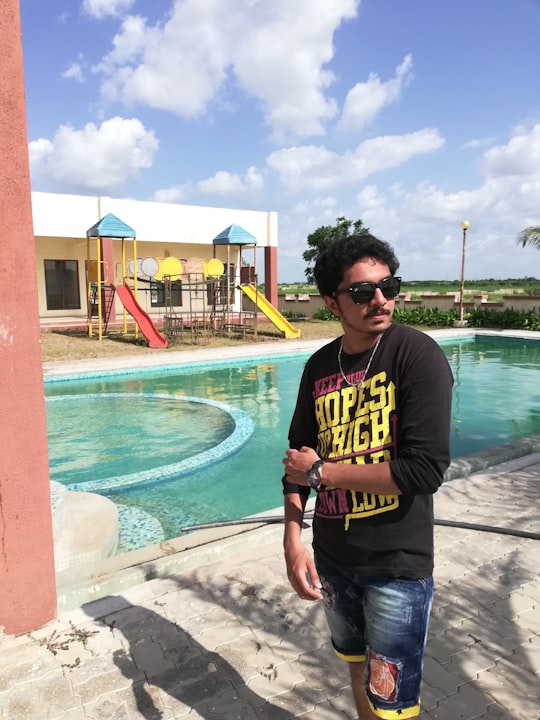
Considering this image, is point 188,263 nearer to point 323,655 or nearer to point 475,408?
point 475,408

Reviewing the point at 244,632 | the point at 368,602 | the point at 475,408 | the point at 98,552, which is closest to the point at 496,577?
the point at 244,632

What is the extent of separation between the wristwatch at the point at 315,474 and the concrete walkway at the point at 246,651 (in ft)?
4.06

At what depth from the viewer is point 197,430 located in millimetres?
8461

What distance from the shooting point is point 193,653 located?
8.52 ft

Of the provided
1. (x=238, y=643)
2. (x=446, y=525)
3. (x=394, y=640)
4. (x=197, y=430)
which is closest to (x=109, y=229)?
(x=197, y=430)

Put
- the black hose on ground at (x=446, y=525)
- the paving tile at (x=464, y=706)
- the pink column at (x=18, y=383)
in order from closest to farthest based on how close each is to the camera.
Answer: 1. the paving tile at (x=464, y=706)
2. the pink column at (x=18, y=383)
3. the black hose on ground at (x=446, y=525)

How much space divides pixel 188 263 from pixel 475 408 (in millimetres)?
11099

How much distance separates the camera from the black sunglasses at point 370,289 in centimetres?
155

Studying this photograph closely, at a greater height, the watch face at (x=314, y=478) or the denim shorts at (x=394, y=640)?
the watch face at (x=314, y=478)

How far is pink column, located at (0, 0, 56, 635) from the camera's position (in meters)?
2.50

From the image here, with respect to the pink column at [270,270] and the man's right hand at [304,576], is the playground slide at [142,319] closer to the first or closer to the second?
the pink column at [270,270]

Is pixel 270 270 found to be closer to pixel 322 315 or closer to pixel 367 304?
pixel 322 315

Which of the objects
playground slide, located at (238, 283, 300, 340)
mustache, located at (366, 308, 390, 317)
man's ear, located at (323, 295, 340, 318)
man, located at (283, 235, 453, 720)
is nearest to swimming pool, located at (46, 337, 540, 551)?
man, located at (283, 235, 453, 720)

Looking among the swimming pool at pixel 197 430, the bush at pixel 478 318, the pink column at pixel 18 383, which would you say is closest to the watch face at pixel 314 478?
the pink column at pixel 18 383
